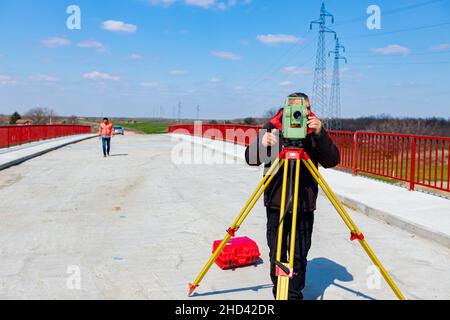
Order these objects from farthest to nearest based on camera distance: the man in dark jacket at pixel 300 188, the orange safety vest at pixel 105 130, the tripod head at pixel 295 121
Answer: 1. the orange safety vest at pixel 105 130
2. the man in dark jacket at pixel 300 188
3. the tripod head at pixel 295 121

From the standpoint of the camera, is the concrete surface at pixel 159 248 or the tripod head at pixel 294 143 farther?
the concrete surface at pixel 159 248

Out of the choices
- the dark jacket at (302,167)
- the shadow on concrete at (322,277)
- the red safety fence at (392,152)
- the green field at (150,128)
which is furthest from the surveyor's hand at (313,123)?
the green field at (150,128)

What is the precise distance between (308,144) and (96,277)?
2626 millimetres

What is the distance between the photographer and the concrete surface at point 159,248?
4.15 m

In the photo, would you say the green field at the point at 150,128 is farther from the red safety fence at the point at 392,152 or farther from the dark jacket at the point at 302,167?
the dark jacket at the point at 302,167

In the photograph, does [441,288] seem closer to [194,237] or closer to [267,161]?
[267,161]

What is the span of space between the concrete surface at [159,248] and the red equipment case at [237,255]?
101mm

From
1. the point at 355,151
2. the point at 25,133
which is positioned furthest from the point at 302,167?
the point at 25,133

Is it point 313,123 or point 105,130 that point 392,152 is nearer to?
point 313,123

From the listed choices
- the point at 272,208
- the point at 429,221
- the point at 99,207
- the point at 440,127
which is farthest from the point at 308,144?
the point at 440,127

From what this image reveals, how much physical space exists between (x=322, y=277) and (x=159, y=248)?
2159mm

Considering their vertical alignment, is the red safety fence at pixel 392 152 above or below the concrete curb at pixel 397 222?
above

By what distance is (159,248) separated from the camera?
5.50 m

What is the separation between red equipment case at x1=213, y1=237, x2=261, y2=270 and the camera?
469 centimetres
